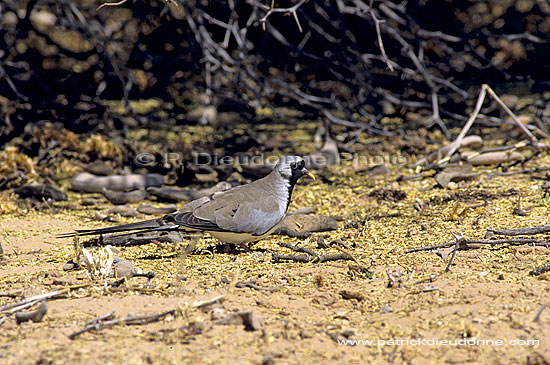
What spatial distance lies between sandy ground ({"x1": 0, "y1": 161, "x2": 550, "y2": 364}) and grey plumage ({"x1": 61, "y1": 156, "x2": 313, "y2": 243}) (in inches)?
8.2

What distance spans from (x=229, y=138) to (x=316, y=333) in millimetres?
5267

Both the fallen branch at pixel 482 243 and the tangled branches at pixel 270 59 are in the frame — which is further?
the tangled branches at pixel 270 59

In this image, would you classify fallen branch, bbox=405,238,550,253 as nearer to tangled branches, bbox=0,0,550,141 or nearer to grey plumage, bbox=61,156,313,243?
grey plumage, bbox=61,156,313,243

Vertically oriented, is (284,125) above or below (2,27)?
below

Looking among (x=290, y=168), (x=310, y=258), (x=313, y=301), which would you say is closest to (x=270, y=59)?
(x=290, y=168)

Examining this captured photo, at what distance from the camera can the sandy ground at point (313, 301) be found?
2.94 m

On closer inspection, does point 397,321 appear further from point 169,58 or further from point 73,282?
point 169,58

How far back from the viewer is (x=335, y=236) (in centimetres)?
503

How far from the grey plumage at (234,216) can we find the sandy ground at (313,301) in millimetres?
210

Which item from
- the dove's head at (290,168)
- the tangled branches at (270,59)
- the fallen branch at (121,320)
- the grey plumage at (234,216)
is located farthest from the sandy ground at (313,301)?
the tangled branches at (270,59)

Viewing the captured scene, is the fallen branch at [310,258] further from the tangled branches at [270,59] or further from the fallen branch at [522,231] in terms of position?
the tangled branches at [270,59]

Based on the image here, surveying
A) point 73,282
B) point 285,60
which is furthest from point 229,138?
point 73,282

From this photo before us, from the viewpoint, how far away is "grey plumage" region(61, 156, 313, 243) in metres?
4.55

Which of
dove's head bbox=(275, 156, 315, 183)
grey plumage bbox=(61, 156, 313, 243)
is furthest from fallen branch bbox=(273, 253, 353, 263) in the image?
dove's head bbox=(275, 156, 315, 183)
